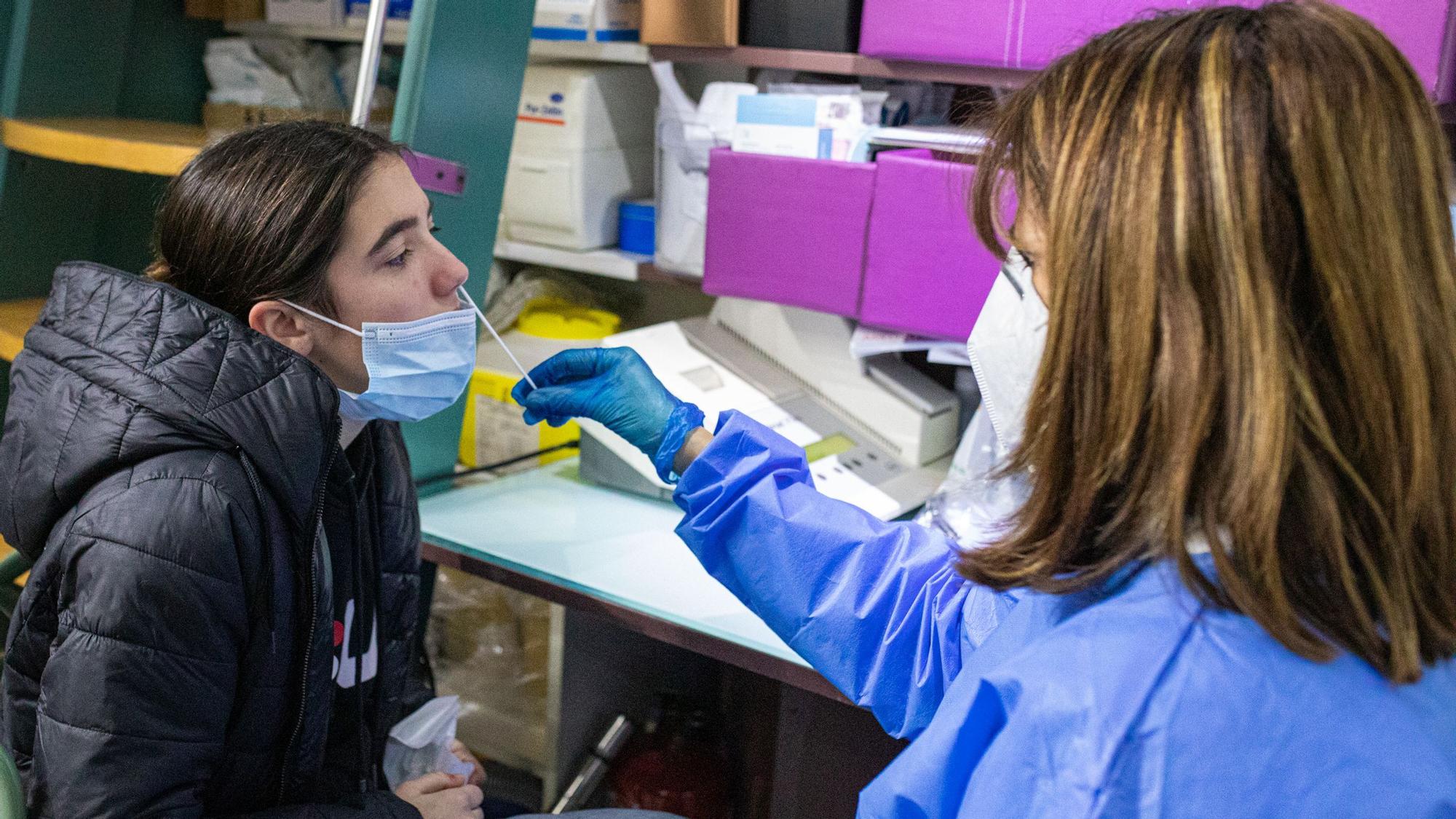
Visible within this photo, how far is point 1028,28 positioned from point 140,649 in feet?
4.28

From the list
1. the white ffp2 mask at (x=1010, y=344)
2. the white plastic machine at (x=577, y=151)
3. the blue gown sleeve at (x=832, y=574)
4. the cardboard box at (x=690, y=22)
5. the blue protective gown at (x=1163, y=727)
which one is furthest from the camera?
the white plastic machine at (x=577, y=151)

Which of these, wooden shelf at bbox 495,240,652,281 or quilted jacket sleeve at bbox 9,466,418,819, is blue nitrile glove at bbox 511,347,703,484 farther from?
wooden shelf at bbox 495,240,652,281

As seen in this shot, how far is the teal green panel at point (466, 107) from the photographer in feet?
5.23

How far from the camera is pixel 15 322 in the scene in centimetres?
189

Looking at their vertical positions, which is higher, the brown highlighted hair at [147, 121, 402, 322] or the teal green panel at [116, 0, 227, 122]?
the teal green panel at [116, 0, 227, 122]

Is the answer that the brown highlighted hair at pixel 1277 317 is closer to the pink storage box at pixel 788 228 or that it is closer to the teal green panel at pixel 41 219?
the pink storage box at pixel 788 228

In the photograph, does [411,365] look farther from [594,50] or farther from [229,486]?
[594,50]

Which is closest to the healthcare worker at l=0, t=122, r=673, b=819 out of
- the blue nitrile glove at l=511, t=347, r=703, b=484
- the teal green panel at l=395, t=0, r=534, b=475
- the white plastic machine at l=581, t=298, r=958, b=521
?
the blue nitrile glove at l=511, t=347, r=703, b=484

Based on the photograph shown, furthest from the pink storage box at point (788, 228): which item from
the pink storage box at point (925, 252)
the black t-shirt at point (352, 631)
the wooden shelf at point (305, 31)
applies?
the wooden shelf at point (305, 31)

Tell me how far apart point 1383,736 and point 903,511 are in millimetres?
1022

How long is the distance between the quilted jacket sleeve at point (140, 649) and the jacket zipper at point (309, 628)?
0.27ft

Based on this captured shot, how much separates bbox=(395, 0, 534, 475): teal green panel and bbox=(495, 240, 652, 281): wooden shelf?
1.29ft

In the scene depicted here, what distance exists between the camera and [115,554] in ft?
3.35

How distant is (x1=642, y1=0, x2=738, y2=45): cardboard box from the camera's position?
6.20 feet
